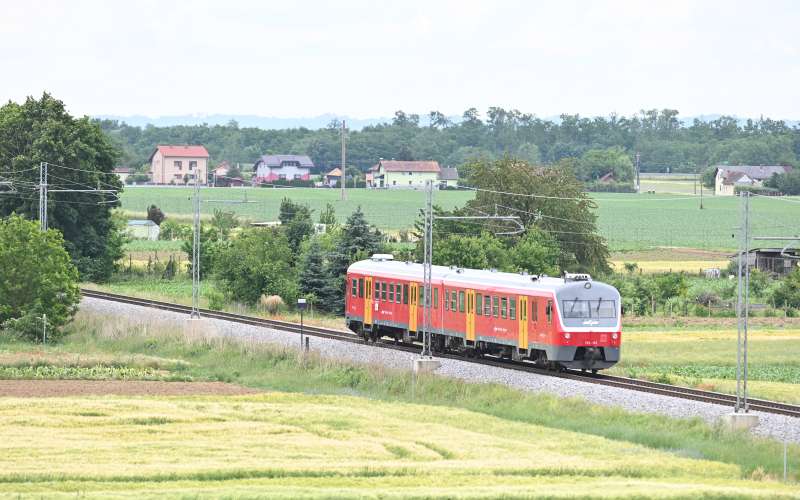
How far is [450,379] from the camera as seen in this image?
4697 centimetres

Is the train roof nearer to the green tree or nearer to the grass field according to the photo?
the grass field

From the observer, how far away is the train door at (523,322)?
47844 mm

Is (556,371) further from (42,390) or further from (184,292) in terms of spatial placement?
(184,292)

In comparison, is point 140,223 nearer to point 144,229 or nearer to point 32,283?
point 144,229

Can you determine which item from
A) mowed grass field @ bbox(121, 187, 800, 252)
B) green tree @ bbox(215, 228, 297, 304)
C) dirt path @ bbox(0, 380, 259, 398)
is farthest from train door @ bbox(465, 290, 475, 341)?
mowed grass field @ bbox(121, 187, 800, 252)

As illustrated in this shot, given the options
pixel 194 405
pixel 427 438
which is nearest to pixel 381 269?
pixel 194 405

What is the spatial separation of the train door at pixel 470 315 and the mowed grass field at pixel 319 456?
7186 mm

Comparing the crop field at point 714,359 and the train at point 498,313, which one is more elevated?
the train at point 498,313

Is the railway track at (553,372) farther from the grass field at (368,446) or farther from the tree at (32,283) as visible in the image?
the tree at (32,283)

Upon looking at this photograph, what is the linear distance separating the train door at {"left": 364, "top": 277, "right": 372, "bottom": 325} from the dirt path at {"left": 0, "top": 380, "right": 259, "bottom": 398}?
8560 mm

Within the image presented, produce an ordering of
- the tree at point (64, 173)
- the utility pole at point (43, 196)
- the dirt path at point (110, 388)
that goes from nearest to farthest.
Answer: the dirt path at point (110, 388) → the utility pole at point (43, 196) → the tree at point (64, 173)

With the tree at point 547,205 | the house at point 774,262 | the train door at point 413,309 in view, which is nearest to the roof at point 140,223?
the tree at point 547,205

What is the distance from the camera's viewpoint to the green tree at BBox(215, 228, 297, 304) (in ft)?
258

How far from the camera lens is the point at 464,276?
52.4 meters
